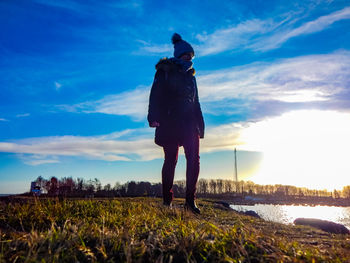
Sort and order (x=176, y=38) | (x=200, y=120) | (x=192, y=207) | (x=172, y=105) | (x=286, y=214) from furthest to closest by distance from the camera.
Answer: (x=286, y=214) → (x=176, y=38) → (x=200, y=120) → (x=172, y=105) → (x=192, y=207)

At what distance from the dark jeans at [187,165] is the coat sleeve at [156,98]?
67 centimetres

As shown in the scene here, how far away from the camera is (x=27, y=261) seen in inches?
59.4

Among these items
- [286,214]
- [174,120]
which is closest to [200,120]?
[174,120]

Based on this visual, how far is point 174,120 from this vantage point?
16.8 feet

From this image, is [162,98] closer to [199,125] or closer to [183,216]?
[199,125]

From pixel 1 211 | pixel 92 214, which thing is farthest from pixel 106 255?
pixel 1 211

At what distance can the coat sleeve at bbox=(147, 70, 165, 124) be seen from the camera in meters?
4.98

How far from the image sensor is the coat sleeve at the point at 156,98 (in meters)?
4.98

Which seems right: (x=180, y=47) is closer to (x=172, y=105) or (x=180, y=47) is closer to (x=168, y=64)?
(x=168, y=64)

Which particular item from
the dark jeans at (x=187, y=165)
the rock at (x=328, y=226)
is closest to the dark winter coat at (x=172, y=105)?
the dark jeans at (x=187, y=165)

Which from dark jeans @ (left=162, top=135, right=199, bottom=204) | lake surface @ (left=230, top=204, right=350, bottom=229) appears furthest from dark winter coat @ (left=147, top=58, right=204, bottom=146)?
lake surface @ (left=230, top=204, right=350, bottom=229)

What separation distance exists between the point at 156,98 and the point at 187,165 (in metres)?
1.51

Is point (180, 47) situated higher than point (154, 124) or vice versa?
point (180, 47)

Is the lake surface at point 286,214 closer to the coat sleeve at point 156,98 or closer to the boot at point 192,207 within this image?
the boot at point 192,207
